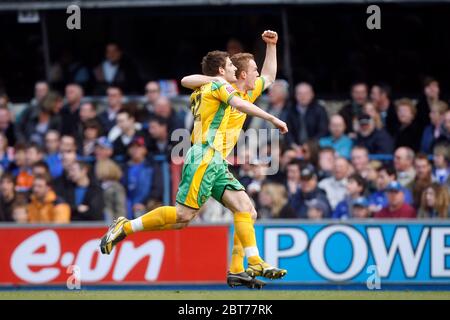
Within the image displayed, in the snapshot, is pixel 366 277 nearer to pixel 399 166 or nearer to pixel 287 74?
pixel 399 166

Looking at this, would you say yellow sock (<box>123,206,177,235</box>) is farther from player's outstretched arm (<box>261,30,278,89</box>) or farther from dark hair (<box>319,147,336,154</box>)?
dark hair (<box>319,147,336,154</box>)

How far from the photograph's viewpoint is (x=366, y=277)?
47.5 feet

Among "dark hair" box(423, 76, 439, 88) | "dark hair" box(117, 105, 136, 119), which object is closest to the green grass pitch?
"dark hair" box(117, 105, 136, 119)

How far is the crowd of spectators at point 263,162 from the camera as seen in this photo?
15.9 meters

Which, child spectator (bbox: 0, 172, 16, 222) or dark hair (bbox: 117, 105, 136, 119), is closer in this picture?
child spectator (bbox: 0, 172, 16, 222)

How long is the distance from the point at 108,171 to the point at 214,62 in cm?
507

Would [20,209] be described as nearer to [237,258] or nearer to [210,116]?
[237,258]

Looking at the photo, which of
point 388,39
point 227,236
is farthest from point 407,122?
point 227,236

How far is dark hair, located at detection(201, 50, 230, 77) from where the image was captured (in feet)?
38.5

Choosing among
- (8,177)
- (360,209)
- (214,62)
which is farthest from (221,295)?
(8,177)

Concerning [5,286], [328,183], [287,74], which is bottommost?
[5,286]

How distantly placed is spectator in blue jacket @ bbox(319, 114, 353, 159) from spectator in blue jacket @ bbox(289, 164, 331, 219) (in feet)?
2.97

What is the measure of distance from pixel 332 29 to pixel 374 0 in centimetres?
163

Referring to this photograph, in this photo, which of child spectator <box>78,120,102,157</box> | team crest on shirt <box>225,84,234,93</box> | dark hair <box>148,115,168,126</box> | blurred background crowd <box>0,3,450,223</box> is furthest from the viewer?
child spectator <box>78,120,102,157</box>
